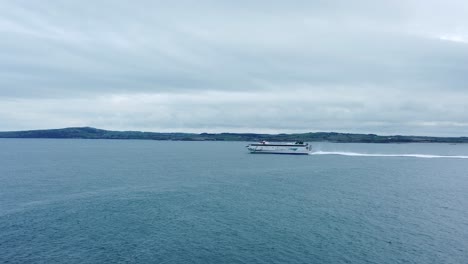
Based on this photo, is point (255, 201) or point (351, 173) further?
point (351, 173)

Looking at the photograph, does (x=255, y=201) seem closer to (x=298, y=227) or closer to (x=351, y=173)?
(x=298, y=227)

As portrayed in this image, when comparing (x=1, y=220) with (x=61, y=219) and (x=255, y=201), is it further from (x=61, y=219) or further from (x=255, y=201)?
(x=255, y=201)

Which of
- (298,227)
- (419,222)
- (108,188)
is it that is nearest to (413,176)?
(419,222)

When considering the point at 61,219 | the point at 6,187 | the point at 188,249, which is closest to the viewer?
the point at 188,249

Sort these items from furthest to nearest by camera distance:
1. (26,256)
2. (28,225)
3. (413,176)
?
1. (413,176)
2. (28,225)
3. (26,256)

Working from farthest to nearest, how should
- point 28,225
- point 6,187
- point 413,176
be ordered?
point 413,176
point 6,187
point 28,225

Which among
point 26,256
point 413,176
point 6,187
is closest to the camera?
point 26,256

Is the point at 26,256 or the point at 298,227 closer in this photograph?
the point at 26,256

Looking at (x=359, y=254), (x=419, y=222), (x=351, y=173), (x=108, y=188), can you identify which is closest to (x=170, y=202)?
(x=108, y=188)
